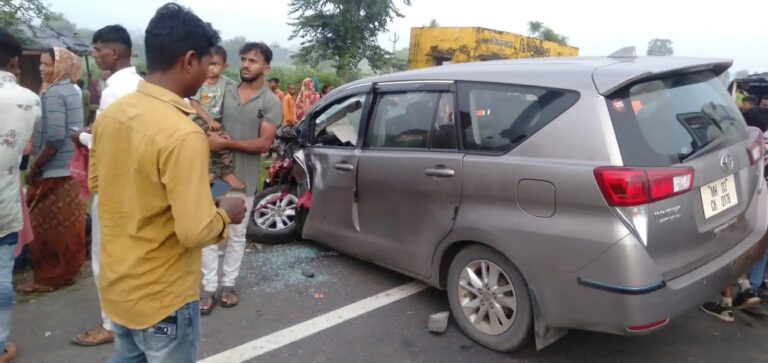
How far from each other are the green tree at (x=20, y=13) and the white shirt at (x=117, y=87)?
1544 centimetres

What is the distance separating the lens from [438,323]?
357cm

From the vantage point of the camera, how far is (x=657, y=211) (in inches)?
104

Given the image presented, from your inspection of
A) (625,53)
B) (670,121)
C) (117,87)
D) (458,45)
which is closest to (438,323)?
(670,121)

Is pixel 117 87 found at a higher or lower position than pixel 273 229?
higher

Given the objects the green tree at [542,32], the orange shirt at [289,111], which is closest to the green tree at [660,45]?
the green tree at [542,32]

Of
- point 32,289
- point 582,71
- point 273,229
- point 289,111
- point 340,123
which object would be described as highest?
point 582,71

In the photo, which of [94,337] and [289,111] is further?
[289,111]

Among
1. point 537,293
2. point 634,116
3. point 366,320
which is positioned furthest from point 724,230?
point 366,320

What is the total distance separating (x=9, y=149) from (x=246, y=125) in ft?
4.61

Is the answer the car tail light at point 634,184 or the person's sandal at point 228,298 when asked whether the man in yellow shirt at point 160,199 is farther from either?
the person's sandal at point 228,298

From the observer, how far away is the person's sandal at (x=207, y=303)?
3.81 meters

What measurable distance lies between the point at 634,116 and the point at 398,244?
178cm

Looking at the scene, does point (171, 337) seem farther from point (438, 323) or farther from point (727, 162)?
point (727, 162)

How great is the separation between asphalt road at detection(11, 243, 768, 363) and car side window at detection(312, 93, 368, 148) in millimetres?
1150
